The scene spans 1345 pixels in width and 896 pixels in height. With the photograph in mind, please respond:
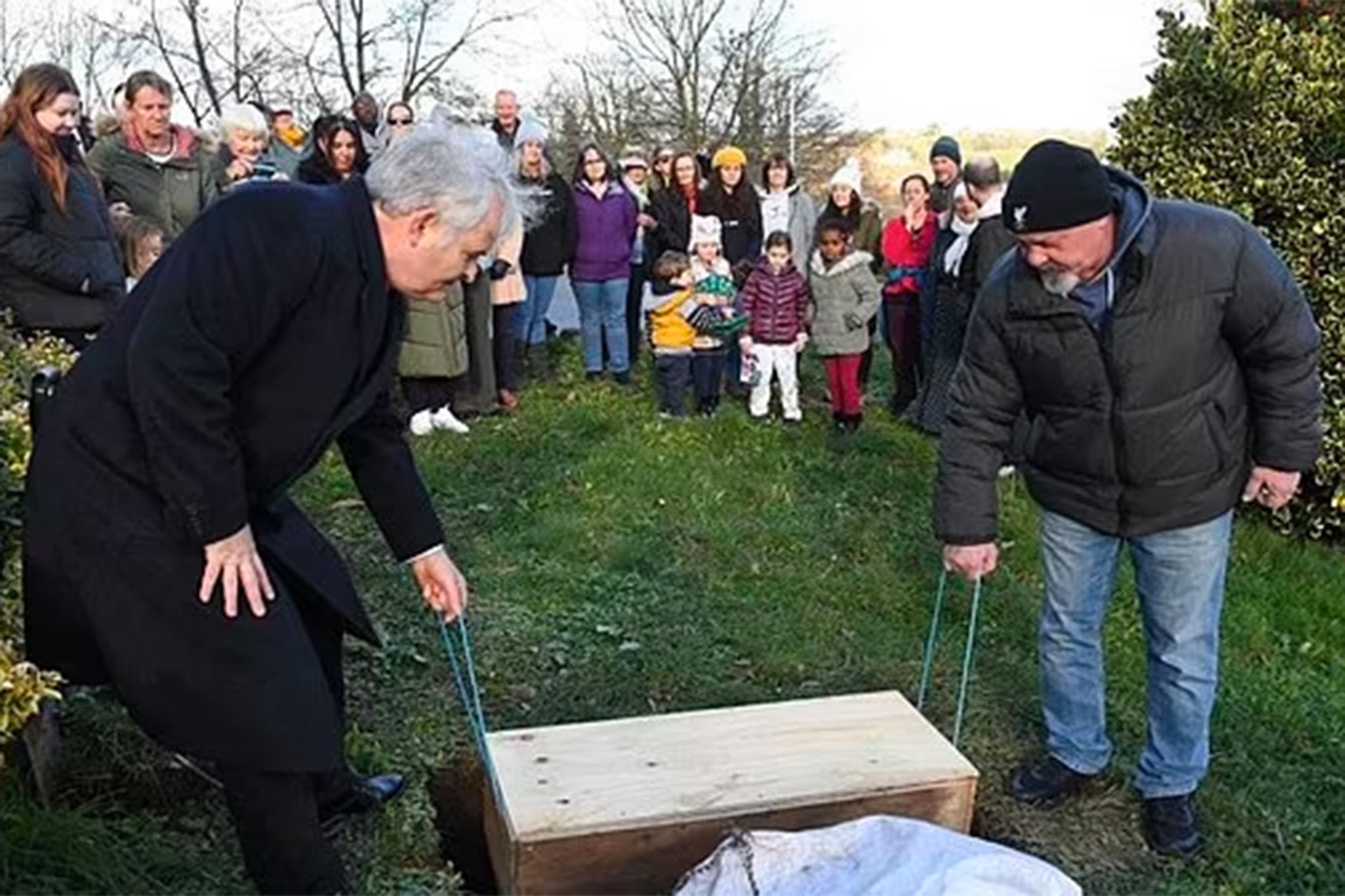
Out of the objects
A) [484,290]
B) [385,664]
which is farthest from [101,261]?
[484,290]

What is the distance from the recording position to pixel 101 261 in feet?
18.8

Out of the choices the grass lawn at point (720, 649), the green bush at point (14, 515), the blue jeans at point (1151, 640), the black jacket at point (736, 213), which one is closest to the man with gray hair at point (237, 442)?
the green bush at point (14, 515)

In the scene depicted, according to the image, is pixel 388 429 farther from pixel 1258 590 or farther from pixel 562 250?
pixel 562 250

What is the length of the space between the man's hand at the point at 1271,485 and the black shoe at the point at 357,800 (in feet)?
8.20

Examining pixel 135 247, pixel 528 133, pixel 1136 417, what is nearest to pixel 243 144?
pixel 135 247

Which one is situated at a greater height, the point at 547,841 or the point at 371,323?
the point at 371,323

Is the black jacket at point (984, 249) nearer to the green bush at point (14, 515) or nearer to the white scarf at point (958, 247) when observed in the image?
the white scarf at point (958, 247)

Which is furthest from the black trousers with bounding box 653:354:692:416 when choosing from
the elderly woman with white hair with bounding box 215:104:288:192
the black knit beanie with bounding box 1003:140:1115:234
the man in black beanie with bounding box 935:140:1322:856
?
the black knit beanie with bounding box 1003:140:1115:234

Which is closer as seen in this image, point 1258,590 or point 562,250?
point 1258,590

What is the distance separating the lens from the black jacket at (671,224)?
934 cm

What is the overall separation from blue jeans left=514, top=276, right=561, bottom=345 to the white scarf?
302 cm

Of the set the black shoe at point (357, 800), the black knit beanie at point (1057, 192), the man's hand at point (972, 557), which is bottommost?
the black shoe at point (357, 800)

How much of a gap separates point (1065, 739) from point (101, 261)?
14.8 ft

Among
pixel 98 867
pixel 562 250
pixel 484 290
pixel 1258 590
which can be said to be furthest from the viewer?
pixel 562 250
